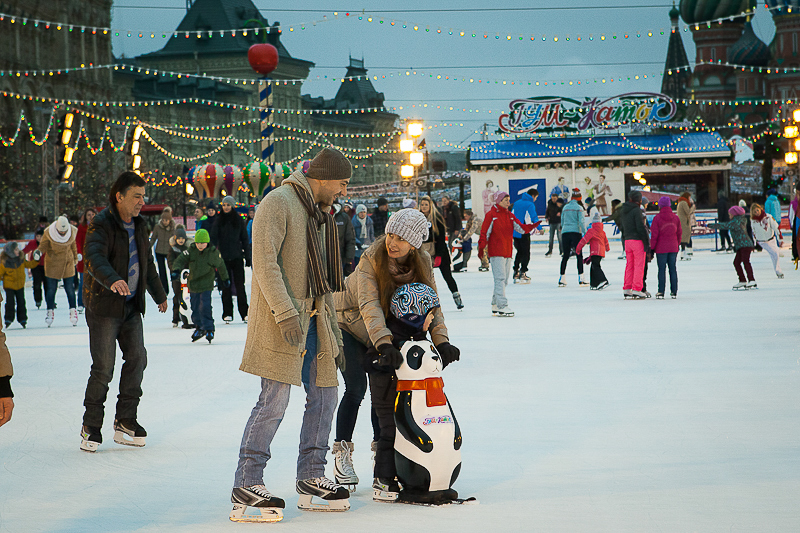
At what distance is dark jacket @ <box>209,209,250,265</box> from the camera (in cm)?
1173

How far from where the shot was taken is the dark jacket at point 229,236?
11.7 m

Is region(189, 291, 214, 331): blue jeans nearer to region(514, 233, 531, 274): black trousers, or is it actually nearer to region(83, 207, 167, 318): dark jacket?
region(83, 207, 167, 318): dark jacket

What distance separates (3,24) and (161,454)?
46.5 m

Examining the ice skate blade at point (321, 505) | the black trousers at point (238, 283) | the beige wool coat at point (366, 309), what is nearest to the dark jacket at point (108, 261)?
the beige wool coat at point (366, 309)

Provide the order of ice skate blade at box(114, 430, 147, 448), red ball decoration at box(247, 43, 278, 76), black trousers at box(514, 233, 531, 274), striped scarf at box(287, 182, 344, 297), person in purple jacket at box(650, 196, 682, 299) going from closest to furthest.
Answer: striped scarf at box(287, 182, 344, 297) → ice skate blade at box(114, 430, 147, 448) → person in purple jacket at box(650, 196, 682, 299) → black trousers at box(514, 233, 531, 274) → red ball decoration at box(247, 43, 278, 76)

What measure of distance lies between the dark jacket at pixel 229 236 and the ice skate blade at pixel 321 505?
25.9 feet

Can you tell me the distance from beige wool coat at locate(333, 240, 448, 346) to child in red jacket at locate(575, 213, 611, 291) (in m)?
10.5

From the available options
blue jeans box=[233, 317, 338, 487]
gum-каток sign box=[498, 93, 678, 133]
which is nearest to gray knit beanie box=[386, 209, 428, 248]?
blue jeans box=[233, 317, 338, 487]

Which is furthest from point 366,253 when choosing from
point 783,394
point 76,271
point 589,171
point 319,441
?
point 589,171

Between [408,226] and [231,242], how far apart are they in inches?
311

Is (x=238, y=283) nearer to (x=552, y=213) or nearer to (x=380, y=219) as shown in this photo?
(x=380, y=219)

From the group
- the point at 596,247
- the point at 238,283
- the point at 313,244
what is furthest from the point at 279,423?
the point at 596,247

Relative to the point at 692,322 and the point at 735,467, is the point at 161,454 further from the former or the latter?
the point at 692,322

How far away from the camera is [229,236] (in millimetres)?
11734
